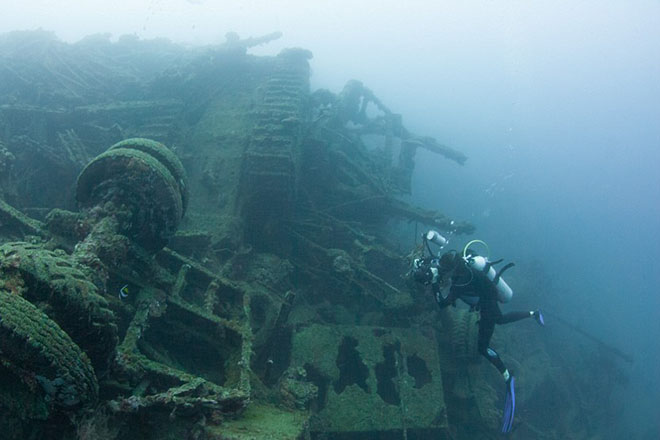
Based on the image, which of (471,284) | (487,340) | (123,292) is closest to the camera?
(123,292)

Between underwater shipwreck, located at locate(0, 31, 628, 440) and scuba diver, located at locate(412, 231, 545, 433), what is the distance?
0.38 meters

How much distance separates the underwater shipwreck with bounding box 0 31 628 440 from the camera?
2.70 metres

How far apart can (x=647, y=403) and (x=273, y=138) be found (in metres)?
35.6

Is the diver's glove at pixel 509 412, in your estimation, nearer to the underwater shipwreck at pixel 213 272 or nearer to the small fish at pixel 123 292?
the underwater shipwreck at pixel 213 272

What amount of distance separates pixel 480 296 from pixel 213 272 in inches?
189

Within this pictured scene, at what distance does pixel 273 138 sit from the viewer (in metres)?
7.98

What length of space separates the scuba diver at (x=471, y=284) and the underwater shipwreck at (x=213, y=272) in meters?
0.38

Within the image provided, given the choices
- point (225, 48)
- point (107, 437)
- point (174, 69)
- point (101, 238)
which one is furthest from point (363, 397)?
point (225, 48)

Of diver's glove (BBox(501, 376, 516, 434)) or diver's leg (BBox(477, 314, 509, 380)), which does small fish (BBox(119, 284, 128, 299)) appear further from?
diver's glove (BBox(501, 376, 516, 434))

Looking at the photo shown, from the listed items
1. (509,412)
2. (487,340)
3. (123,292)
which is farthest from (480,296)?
(123,292)

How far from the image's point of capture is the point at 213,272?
225 inches

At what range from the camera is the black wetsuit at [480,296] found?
20.9 feet

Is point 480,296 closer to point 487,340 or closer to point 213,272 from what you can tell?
point 487,340

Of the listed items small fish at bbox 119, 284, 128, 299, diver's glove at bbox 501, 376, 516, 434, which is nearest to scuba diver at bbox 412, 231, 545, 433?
diver's glove at bbox 501, 376, 516, 434
